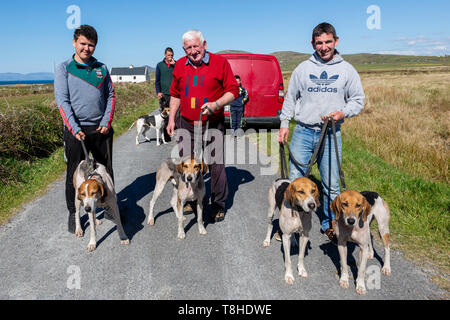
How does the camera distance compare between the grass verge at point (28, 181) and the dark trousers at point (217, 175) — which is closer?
the dark trousers at point (217, 175)

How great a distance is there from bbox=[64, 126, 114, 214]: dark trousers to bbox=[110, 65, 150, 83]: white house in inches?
4971

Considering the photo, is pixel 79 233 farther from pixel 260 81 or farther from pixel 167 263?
pixel 260 81

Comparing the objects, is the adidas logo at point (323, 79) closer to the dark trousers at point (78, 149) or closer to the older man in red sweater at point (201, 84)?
the older man in red sweater at point (201, 84)

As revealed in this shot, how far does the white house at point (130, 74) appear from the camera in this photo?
124562mm

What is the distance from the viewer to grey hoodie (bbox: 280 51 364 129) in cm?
363

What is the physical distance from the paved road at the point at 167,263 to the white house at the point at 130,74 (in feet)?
416

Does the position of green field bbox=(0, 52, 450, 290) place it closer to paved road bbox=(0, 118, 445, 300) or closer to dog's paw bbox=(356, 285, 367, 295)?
paved road bbox=(0, 118, 445, 300)

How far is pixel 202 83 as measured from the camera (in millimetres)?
4324

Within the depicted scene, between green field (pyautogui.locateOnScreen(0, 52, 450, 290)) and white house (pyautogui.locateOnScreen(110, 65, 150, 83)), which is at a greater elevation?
white house (pyautogui.locateOnScreen(110, 65, 150, 83))

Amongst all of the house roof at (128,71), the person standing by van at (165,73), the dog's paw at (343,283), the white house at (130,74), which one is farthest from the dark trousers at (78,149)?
the house roof at (128,71)

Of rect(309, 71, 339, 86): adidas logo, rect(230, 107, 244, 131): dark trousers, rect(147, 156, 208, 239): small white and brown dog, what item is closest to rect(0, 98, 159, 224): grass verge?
rect(147, 156, 208, 239): small white and brown dog

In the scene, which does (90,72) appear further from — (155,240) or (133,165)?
(133,165)

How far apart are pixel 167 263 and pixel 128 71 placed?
139 m

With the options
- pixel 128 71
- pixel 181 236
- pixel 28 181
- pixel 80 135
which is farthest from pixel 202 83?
pixel 128 71
